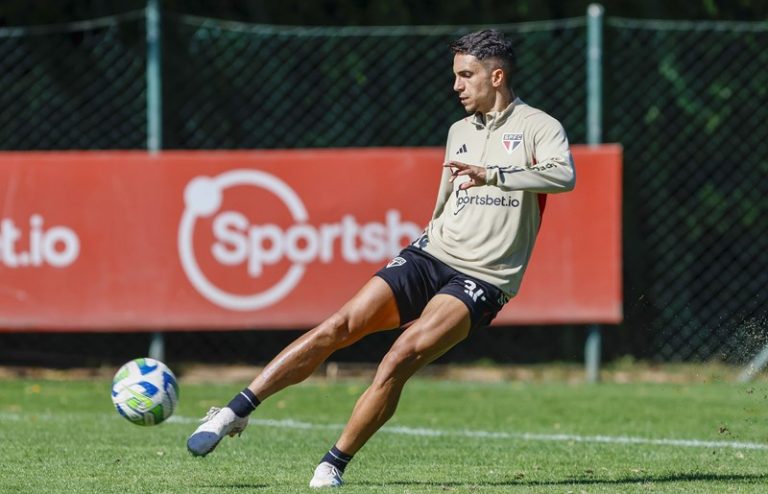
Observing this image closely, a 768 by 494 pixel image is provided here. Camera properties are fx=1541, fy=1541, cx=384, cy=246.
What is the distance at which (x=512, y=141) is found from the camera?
7156mm

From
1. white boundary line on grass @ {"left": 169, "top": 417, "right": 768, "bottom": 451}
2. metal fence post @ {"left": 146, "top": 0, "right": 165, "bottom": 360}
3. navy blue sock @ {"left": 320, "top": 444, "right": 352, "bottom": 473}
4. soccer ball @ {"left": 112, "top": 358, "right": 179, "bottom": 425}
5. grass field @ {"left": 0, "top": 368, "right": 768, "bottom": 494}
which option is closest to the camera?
navy blue sock @ {"left": 320, "top": 444, "right": 352, "bottom": 473}

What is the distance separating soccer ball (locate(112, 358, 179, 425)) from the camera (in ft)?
23.2

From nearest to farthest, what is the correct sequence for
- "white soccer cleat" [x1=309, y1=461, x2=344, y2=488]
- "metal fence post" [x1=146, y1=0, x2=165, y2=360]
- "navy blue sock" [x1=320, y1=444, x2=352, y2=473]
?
"white soccer cleat" [x1=309, y1=461, x2=344, y2=488]
"navy blue sock" [x1=320, y1=444, x2=352, y2=473]
"metal fence post" [x1=146, y1=0, x2=165, y2=360]

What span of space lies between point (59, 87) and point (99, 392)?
272 cm

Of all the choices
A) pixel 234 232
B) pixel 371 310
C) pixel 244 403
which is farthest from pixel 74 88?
pixel 244 403

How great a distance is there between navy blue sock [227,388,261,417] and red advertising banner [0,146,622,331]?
492cm

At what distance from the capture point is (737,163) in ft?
42.5

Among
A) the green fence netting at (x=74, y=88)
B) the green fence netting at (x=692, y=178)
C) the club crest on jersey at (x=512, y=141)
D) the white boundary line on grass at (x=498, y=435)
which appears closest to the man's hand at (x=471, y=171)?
the club crest on jersey at (x=512, y=141)

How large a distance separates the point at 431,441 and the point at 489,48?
2.55 m

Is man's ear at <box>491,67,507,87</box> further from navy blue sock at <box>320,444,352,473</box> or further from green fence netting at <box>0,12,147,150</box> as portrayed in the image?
green fence netting at <box>0,12,147,150</box>

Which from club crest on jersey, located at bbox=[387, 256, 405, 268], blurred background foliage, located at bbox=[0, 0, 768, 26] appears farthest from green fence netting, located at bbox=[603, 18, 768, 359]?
club crest on jersey, located at bbox=[387, 256, 405, 268]

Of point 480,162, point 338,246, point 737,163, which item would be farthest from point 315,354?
point 737,163

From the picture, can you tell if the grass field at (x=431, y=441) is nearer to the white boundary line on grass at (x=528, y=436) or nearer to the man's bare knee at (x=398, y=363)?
the white boundary line on grass at (x=528, y=436)

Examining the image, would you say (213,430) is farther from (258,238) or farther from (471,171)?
(258,238)
